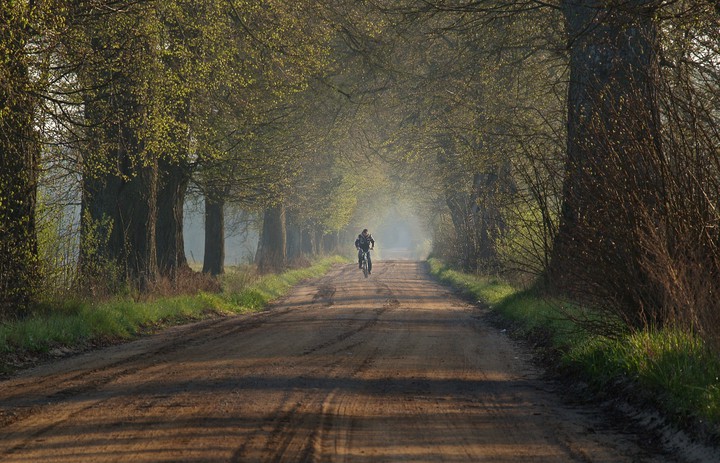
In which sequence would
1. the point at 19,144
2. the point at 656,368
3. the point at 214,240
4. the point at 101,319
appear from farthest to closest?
the point at 214,240 < the point at 101,319 < the point at 19,144 < the point at 656,368

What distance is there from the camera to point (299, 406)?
23.1ft

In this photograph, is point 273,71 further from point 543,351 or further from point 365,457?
point 365,457

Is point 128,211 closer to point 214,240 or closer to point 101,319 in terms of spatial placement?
point 101,319

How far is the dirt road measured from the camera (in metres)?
5.62

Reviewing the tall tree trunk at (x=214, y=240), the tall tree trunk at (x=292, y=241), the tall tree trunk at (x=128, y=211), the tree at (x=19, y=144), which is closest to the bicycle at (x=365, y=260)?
the tall tree trunk at (x=214, y=240)

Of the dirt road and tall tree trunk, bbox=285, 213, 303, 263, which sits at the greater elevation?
tall tree trunk, bbox=285, 213, 303, 263

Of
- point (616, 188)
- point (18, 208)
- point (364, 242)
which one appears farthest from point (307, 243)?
point (616, 188)

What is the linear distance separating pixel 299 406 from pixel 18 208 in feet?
23.4

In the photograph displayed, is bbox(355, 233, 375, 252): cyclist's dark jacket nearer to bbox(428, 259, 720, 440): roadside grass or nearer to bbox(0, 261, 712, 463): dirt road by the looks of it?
bbox(0, 261, 712, 463): dirt road

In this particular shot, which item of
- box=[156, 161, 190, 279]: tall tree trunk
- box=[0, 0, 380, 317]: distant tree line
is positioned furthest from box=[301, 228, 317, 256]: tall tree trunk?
box=[156, 161, 190, 279]: tall tree trunk

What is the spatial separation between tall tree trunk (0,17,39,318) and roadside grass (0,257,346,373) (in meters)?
0.46

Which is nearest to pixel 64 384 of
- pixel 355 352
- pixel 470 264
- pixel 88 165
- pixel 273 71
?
pixel 355 352

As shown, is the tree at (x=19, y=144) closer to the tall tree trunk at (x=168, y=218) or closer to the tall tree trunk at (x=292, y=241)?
the tall tree trunk at (x=168, y=218)

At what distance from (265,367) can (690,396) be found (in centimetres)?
459
